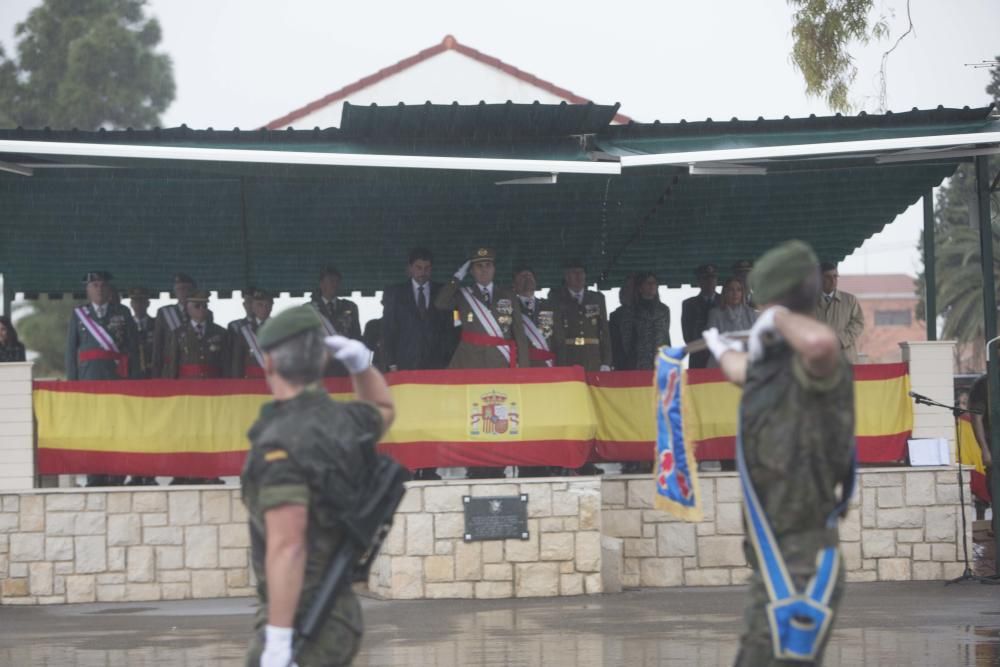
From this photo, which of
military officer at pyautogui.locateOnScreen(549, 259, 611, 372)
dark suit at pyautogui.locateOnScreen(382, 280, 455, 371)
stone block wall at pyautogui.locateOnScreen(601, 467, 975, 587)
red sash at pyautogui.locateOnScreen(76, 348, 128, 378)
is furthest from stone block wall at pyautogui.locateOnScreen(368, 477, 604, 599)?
red sash at pyautogui.locateOnScreen(76, 348, 128, 378)

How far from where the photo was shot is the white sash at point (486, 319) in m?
13.1

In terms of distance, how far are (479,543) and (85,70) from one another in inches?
2255

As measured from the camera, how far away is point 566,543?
12266 mm

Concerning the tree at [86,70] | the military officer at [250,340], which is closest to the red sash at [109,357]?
the military officer at [250,340]

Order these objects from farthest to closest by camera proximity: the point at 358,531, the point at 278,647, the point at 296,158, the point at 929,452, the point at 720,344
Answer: the point at 929,452 → the point at 296,158 → the point at 720,344 → the point at 358,531 → the point at 278,647

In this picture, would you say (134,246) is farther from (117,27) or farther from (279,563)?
(117,27)

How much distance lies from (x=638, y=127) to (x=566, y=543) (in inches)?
132

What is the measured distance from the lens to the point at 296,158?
37.0 ft

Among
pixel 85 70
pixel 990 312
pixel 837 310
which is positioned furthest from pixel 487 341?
pixel 85 70

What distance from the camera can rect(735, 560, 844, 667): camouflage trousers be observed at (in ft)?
18.0

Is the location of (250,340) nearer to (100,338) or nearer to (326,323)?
(326,323)

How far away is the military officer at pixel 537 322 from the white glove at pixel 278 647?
8.47 meters

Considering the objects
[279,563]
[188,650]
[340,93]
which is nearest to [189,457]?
[188,650]

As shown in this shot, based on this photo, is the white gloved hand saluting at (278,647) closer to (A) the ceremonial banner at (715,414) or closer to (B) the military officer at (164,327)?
(A) the ceremonial banner at (715,414)
